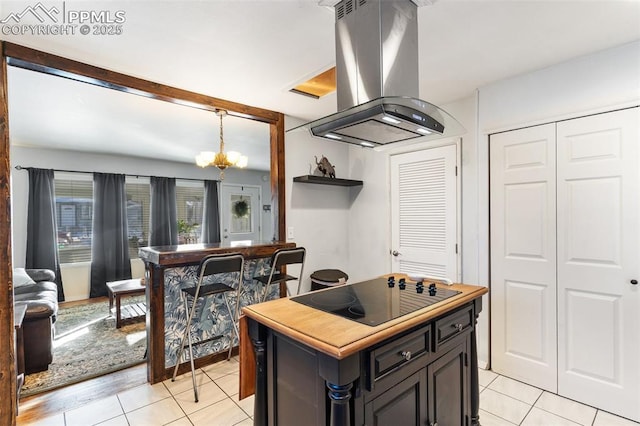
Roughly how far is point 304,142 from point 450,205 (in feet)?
5.81

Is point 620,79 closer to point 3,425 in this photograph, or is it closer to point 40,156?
point 3,425

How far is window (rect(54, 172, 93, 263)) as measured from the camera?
5258 mm

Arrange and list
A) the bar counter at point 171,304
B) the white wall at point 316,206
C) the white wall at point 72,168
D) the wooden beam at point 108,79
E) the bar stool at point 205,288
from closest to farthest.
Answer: the wooden beam at point 108,79
the bar stool at point 205,288
the bar counter at point 171,304
the white wall at point 316,206
the white wall at point 72,168

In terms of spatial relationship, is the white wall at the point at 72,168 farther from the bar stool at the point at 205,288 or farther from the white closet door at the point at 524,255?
the white closet door at the point at 524,255

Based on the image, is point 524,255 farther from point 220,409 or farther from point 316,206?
point 220,409

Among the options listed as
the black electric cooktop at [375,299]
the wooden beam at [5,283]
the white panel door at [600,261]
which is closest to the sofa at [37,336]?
the wooden beam at [5,283]

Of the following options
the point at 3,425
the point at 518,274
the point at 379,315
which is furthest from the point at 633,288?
the point at 3,425

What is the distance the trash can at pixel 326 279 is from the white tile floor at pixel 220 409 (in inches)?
51.2

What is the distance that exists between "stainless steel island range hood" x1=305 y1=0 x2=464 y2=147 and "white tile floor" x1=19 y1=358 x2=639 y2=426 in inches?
80.0

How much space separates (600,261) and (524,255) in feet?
1.56

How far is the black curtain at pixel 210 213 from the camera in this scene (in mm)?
6844

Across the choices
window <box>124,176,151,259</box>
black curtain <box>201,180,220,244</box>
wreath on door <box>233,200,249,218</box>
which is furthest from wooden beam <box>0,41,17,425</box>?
wreath on door <box>233,200,249,218</box>

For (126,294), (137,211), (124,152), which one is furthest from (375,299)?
(137,211)

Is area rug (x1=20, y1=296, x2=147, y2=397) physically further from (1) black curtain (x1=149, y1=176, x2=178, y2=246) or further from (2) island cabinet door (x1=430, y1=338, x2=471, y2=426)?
(2) island cabinet door (x1=430, y1=338, x2=471, y2=426)
